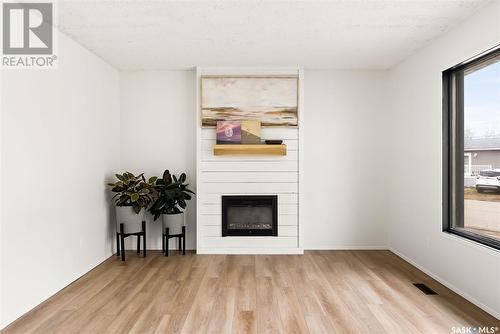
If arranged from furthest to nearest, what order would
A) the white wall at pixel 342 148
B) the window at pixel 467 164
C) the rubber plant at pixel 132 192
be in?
the white wall at pixel 342 148 < the rubber plant at pixel 132 192 < the window at pixel 467 164

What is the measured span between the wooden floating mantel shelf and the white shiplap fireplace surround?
19 centimetres

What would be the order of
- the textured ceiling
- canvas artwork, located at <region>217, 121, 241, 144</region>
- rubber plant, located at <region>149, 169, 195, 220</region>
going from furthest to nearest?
canvas artwork, located at <region>217, 121, 241, 144</region> → rubber plant, located at <region>149, 169, 195, 220</region> → the textured ceiling

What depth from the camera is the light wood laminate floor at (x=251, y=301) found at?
2.72 metres

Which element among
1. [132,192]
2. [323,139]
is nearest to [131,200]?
[132,192]

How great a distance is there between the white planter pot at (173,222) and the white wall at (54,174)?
760 mm

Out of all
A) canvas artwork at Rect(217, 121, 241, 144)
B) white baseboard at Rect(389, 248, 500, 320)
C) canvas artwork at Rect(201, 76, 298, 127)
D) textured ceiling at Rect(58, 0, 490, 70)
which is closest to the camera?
white baseboard at Rect(389, 248, 500, 320)

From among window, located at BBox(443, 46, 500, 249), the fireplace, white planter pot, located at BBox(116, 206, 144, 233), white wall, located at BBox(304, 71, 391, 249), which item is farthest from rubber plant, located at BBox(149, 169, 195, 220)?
window, located at BBox(443, 46, 500, 249)

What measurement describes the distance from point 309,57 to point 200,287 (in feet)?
10.2

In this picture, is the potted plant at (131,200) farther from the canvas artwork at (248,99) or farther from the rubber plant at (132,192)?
the canvas artwork at (248,99)

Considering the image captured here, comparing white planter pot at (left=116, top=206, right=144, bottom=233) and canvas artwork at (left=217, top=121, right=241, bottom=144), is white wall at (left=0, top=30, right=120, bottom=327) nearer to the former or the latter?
white planter pot at (left=116, top=206, right=144, bottom=233)

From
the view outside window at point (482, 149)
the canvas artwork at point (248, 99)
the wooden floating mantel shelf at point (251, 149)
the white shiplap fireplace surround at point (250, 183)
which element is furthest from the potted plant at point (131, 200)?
the view outside window at point (482, 149)

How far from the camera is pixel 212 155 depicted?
4.90 meters

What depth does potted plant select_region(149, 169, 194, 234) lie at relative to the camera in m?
4.66

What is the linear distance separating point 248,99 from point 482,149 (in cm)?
288
